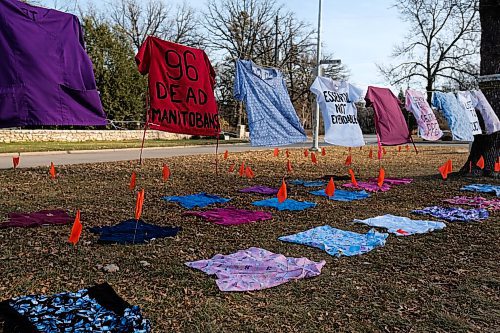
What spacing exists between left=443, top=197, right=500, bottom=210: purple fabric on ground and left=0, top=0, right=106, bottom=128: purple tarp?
596 cm

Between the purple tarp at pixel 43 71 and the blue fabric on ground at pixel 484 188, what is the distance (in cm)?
732

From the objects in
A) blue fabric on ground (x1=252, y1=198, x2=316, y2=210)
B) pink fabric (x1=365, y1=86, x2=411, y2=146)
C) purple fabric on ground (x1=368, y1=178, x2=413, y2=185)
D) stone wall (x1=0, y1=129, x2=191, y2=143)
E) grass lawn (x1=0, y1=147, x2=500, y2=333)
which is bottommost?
grass lawn (x1=0, y1=147, x2=500, y2=333)

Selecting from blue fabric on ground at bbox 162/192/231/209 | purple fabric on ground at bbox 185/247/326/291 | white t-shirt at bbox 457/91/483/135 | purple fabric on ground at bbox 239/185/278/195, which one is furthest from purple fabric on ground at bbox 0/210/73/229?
white t-shirt at bbox 457/91/483/135

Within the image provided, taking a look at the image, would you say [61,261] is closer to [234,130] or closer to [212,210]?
[212,210]

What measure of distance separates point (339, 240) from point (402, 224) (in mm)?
1341

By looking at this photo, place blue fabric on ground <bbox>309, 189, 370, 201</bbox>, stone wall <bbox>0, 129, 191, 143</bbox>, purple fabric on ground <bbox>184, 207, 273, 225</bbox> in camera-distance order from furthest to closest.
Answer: stone wall <bbox>0, 129, 191, 143</bbox>
blue fabric on ground <bbox>309, 189, 370, 201</bbox>
purple fabric on ground <bbox>184, 207, 273, 225</bbox>

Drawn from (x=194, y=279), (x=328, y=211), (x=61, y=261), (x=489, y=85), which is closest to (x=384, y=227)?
(x=328, y=211)

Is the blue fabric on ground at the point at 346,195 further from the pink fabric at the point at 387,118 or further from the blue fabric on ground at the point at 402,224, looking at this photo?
the blue fabric on ground at the point at 402,224

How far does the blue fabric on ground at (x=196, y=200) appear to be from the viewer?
708 centimetres

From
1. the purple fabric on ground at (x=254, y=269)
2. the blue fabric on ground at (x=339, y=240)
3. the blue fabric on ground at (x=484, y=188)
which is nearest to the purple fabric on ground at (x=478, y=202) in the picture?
the blue fabric on ground at (x=484, y=188)

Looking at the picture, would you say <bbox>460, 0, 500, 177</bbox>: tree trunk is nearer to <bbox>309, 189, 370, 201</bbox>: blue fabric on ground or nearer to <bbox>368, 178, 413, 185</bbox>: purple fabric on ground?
<bbox>368, 178, 413, 185</bbox>: purple fabric on ground

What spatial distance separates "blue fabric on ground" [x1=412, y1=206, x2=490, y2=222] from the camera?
21.1 feet

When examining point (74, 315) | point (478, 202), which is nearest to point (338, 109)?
point (478, 202)

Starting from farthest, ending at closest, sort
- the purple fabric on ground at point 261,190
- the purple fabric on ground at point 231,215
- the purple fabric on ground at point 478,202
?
the purple fabric on ground at point 261,190
the purple fabric on ground at point 478,202
the purple fabric on ground at point 231,215
